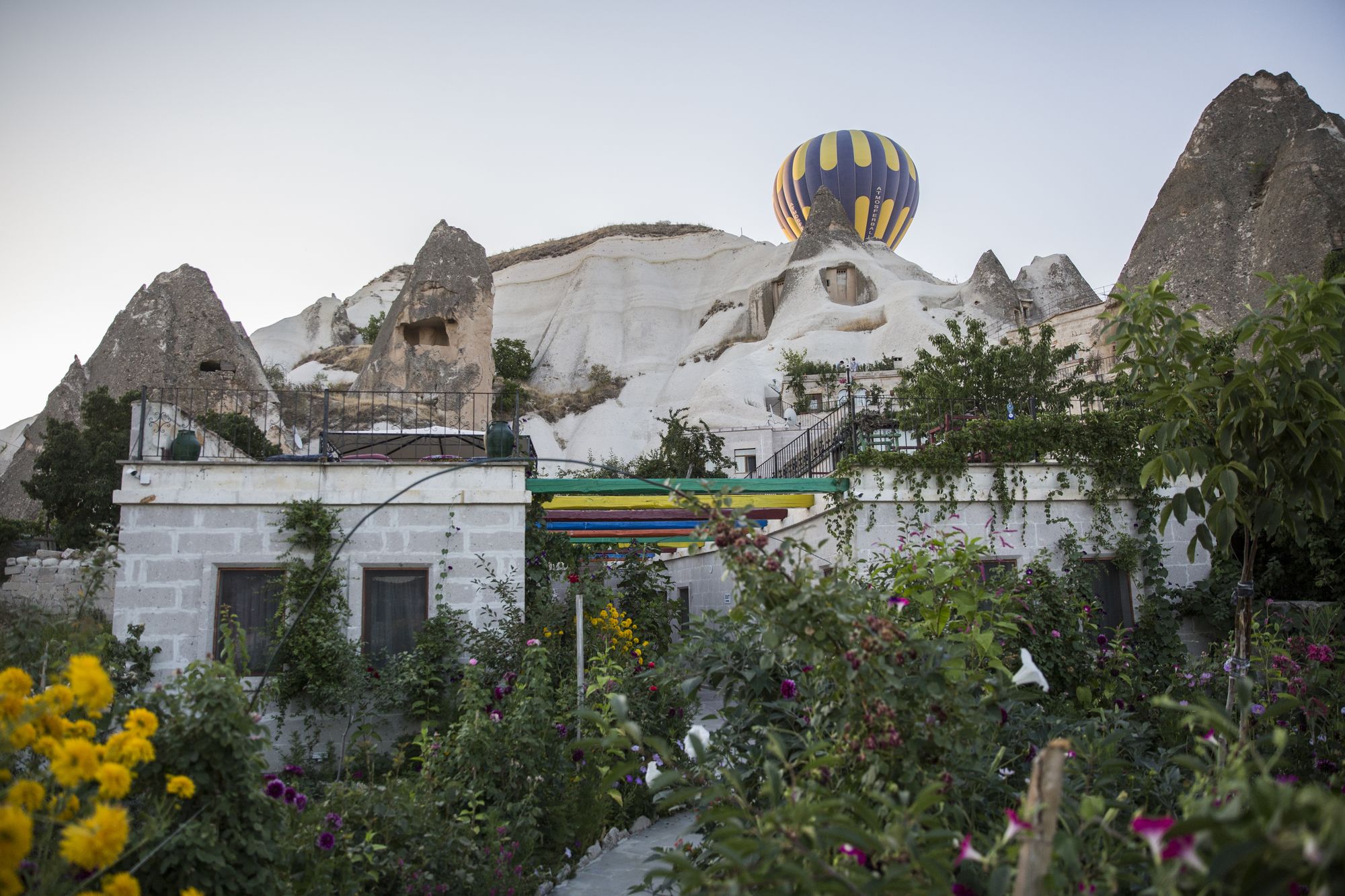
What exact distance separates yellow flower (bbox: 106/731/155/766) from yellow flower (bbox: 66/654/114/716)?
11cm

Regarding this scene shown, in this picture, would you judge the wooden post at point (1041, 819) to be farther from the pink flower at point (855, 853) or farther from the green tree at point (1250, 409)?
the green tree at point (1250, 409)

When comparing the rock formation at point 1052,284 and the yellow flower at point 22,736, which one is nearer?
the yellow flower at point 22,736

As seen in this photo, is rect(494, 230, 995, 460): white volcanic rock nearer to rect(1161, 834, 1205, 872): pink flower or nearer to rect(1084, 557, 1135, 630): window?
rect(1084, 557, 1135, 630): window

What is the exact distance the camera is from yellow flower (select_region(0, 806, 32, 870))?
150 centimetres

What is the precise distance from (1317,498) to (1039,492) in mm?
4815

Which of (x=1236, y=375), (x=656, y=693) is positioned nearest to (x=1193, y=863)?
(x=1236, y=375)

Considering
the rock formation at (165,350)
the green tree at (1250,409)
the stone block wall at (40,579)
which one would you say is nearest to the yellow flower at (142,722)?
the green tree at (1250,409)

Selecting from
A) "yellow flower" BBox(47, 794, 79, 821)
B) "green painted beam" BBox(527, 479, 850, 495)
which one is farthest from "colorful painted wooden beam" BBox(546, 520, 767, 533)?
"yellow flower" BBox(47, 794, 79, 821)

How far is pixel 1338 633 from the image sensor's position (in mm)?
7398

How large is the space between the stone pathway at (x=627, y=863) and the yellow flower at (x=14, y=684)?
8.44 feet

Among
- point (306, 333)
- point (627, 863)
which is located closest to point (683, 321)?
point (306, 333)

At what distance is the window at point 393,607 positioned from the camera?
7.56 metres

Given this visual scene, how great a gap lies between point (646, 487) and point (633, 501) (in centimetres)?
38

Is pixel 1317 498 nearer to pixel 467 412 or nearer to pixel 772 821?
pixel 772 821
